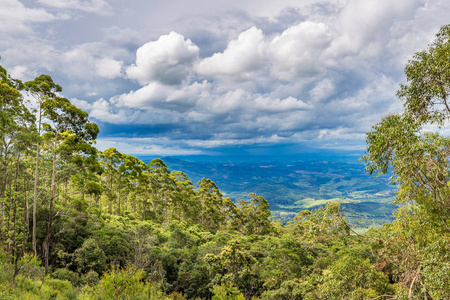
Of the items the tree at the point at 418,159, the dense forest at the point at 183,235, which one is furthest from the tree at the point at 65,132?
the tree at the point at 418,159

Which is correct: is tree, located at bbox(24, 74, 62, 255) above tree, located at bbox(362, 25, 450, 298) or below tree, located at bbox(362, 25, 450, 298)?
above

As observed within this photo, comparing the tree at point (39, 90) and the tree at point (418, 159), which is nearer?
the tree at point (418, 159)

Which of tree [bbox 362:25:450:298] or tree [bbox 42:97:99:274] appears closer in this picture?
tree [bbox 362:25:450:298]

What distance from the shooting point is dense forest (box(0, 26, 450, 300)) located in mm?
7926

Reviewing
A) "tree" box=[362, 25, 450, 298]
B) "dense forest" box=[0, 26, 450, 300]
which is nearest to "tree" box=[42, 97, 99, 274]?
"dense forest" box=[0, 26, 450, 300]

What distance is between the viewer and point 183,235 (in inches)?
1031

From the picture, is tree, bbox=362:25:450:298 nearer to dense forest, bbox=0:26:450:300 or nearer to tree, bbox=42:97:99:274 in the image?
dense forest, bbox=0:26:450:300

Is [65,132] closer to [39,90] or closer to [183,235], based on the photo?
[39,90]

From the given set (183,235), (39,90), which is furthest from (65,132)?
(183,235)

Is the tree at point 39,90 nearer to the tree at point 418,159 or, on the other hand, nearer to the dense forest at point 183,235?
the dense forest at point 183,235

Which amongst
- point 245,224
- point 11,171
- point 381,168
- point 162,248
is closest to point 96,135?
point 11,171

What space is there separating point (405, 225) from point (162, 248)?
19845 mm

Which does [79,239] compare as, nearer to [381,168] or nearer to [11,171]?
[11,171]

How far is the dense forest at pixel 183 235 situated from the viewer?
793cm
